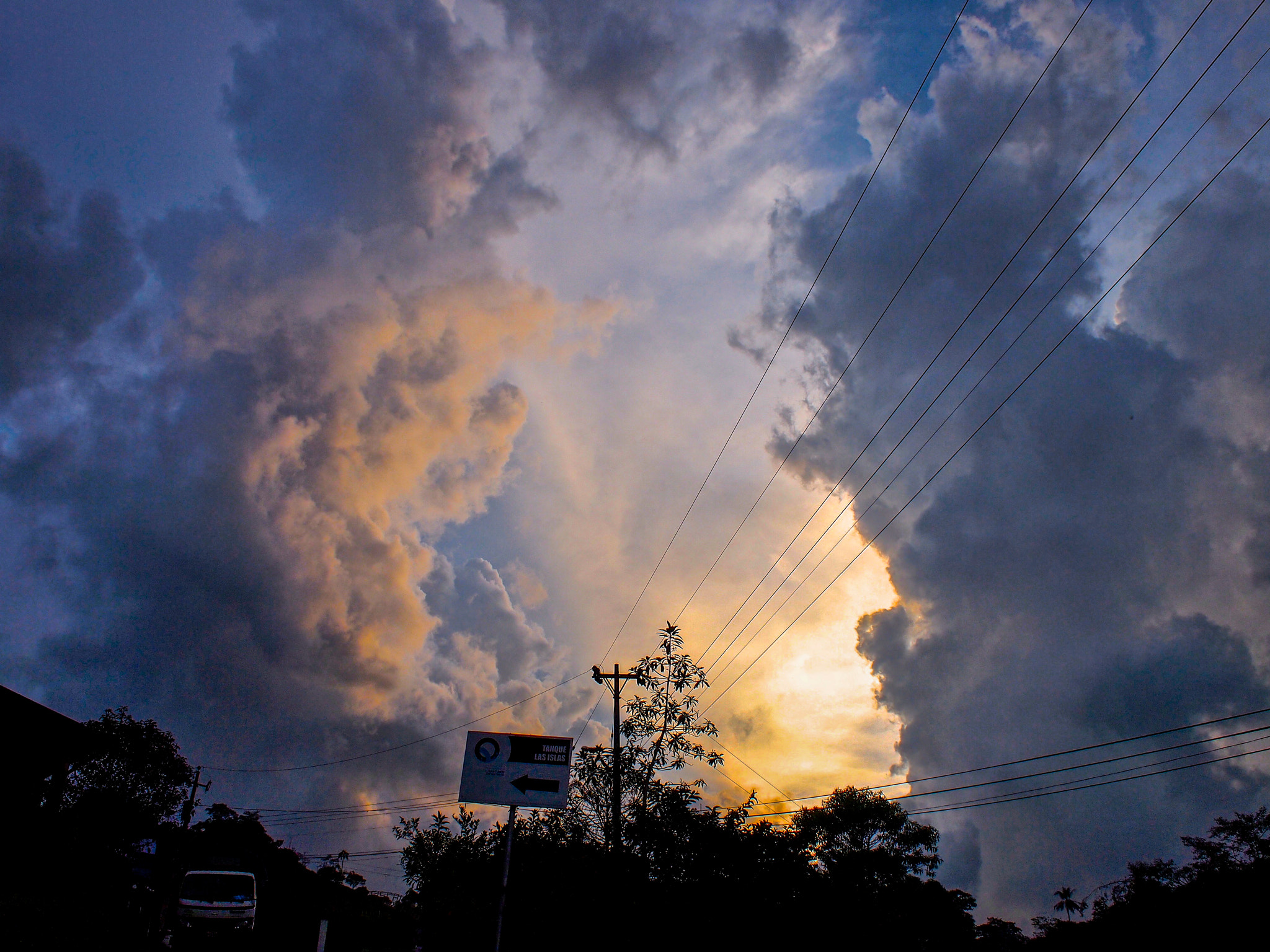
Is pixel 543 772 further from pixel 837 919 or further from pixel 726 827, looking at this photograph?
pixel 837 919

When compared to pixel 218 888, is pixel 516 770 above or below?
above

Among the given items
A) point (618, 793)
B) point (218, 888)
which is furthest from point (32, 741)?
point (618, 793)

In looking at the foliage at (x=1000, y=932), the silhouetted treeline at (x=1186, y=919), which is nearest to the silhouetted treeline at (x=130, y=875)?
the silhouetted treeline at (x=1186, y=919)

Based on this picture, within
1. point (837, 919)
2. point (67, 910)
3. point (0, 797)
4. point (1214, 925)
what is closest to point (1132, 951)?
point (1214, 925)

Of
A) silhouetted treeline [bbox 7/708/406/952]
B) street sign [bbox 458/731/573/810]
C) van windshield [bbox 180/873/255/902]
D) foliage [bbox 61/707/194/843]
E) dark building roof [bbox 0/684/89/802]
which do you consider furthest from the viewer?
foliage [bbox 61/707/194/843]

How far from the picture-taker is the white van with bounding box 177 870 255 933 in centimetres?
1666

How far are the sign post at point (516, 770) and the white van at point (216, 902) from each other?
10801 millimetres

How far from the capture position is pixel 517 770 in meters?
11.9

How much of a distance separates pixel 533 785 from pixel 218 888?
43.0 ft

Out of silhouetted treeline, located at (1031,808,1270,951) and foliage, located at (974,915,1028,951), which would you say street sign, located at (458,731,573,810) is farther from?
foliage, located at (974,915,1028,951)

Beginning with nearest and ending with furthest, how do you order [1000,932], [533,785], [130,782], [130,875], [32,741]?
[533,785] < [32,741] < [130,875] < [130,782] < [1000,932]

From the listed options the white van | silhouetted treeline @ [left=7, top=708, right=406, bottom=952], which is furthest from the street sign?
the white van

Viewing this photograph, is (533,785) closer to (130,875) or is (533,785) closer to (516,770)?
(516,770)

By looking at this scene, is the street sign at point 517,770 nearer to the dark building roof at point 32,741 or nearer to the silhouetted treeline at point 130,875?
the silhouetted treeline at point 130,875
